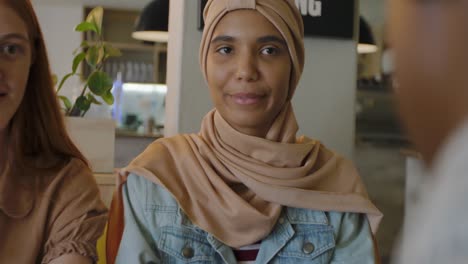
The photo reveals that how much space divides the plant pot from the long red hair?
504 mm

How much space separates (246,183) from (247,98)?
179mm

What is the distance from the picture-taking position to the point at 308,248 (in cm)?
→ 132

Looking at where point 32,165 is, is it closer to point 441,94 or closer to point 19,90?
point 19,90

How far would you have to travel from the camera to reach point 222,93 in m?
1.36

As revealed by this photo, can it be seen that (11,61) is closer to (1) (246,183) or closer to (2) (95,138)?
(1) (246,183)

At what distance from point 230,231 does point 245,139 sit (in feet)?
0.66

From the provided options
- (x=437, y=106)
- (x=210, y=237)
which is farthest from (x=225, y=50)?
(x=437, y=106)

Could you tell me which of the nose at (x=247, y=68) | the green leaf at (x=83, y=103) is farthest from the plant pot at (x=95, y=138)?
the nose at (x=247, y=68)

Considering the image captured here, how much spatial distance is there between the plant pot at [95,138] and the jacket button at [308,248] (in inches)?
32.7

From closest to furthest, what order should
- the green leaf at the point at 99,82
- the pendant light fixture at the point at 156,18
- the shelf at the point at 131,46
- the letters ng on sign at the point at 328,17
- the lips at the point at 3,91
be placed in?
the lips at the point at 3,91 < the letters ng on sign at the point at 328,17 < the green leaf at the point at 99,82 < the pendant light fixture at the point at 156,18 < the shelf at the point at 131,46

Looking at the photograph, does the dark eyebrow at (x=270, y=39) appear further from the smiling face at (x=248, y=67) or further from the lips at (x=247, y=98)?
the lips at (x=247, y=98)

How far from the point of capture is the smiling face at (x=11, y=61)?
4.12ft

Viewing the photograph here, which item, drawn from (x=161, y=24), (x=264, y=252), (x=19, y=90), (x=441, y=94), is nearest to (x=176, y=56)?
(x=19, y=90)

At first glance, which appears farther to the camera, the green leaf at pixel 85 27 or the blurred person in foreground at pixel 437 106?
the green leaf at pixel 85 27
